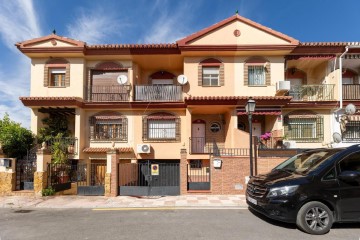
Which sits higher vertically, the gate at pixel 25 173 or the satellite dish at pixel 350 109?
the satellite dish at pixel 350 109

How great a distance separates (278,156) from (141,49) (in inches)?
387

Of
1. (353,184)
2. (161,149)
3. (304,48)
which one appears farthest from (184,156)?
(304,48)

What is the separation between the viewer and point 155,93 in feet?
50.4

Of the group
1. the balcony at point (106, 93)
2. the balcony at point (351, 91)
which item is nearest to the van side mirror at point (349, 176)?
the balcony at point (351, 91)

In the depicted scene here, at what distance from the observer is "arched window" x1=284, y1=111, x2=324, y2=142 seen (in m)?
15.1

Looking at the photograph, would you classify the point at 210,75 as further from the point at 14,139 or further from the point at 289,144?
the point at 14,139

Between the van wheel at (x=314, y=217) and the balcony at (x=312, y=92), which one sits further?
the balcony at (x=312, y=92)

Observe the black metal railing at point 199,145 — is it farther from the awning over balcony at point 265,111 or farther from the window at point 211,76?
the window at point 211,76

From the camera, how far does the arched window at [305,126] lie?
15.1 metres

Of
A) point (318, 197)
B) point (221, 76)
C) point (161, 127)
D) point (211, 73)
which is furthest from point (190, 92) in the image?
point (318, 197)

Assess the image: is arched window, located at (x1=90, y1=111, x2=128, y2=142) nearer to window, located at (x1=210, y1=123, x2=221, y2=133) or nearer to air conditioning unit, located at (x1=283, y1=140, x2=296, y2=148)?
window, located at (x1=210, y1=123, x2=221, y2=133)

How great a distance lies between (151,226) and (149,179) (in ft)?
14.0

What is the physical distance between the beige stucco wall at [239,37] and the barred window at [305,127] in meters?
4.89

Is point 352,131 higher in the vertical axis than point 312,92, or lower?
lower
